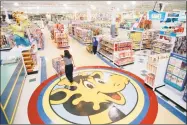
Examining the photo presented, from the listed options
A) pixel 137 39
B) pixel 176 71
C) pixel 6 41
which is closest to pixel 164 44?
pixel 137 39

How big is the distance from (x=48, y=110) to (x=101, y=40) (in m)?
5.91

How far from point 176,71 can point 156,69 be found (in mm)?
573

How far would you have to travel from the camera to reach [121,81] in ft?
18.2

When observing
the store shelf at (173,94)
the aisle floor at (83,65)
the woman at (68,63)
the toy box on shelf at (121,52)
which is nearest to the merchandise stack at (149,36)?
the aisle floor at (83,65)

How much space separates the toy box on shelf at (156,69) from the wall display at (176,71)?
0.64 ft

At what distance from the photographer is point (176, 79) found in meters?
4.29

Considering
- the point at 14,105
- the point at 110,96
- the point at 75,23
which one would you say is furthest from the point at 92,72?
the point at 75,23

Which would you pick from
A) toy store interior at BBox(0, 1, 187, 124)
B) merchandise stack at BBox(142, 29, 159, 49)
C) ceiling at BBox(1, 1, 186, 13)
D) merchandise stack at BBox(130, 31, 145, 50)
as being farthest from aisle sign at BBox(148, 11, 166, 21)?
ceiling at BBox(1, 1, 186, 13)

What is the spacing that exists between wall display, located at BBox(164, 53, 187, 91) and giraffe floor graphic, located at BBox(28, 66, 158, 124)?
29.4 inches

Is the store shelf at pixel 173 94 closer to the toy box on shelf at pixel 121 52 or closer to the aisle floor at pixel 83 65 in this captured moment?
the aisle floor at pixel 83 65

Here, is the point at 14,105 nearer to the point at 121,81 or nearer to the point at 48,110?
the point at 48,110

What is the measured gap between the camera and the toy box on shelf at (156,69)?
4.52 m

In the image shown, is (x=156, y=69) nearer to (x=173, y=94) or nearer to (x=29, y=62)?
(x=173, y=94)

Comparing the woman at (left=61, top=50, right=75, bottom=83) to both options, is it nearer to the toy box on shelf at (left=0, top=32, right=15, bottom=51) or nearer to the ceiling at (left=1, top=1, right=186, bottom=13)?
the toy box on shelf at (left=0, top=32, right=15, bottom=51)
